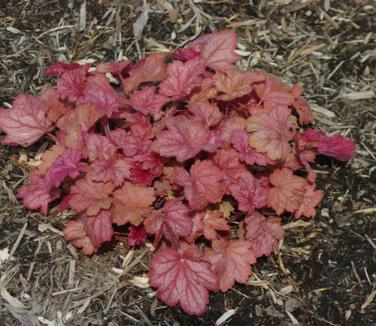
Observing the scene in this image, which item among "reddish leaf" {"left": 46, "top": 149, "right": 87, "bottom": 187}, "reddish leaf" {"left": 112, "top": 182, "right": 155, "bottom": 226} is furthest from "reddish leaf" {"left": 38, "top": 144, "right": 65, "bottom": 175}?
"reddish leaf" {"left": 112, "top": 182, "right": 155, "bottom": 226}

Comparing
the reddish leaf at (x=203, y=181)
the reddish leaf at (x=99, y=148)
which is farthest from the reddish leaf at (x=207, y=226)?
the reddish leaf at (x=99, y=148)

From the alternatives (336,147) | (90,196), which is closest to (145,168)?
(90,196)

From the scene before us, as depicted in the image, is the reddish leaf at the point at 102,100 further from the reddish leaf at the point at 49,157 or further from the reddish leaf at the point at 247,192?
the reddish leaf at the point at 247,192

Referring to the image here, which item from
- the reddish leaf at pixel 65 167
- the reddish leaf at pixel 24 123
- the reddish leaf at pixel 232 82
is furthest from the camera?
the reddish leaf at pixel 24 123

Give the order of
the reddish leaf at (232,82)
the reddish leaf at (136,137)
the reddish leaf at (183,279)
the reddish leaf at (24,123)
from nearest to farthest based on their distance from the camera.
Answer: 1. the reddish leaf at (183,279)
2. the reddish leaf at (136,137)
3. the reddish leaf at (232,82)
4. the reddish leaf at (24,123)

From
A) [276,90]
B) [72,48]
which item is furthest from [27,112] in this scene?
[276,90]

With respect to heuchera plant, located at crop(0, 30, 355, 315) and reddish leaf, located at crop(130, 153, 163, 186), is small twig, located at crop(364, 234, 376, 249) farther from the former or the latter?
reddish leaf, located at crop(130, 153, 163, 186)

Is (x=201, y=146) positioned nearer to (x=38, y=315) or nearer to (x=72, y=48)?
(x=38, y=315)
